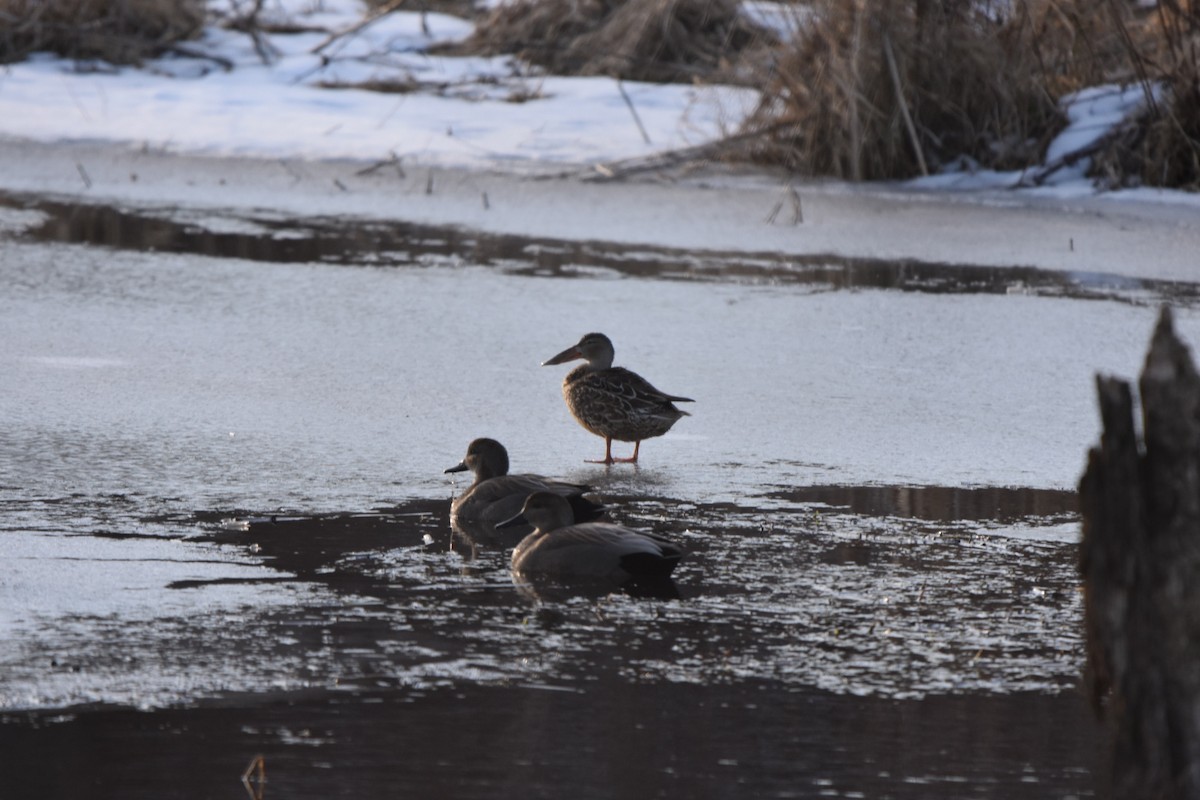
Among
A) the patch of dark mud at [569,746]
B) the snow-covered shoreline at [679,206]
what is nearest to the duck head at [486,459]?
the patch of dark mud at [569,746]

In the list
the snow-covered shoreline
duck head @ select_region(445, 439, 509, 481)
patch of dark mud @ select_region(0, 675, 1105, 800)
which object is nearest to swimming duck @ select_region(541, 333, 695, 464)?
duck head @ select_region(445, 439, 509, 481)

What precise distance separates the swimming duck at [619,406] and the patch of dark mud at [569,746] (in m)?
2.34

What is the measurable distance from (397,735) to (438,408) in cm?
317

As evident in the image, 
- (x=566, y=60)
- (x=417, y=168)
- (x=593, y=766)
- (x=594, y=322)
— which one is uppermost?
(x=566, y=60)

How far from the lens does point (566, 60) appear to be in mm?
16391

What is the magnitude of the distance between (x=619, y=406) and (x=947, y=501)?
4.02 ft

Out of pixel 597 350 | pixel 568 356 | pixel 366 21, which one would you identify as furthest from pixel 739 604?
pixel 366 21

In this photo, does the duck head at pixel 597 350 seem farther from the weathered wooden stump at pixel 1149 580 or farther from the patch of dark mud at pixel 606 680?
the weathered wooden stump at pixel 1149 580

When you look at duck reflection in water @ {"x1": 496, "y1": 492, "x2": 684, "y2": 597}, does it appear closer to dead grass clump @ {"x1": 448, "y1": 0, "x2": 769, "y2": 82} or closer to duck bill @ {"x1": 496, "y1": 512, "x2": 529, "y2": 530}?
duck bill @ {"x1": 496, "y1": 512, "x2": 529, "y2": 530}

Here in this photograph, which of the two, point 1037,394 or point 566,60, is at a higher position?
point 566,60

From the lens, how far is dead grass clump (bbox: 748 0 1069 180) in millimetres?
11930

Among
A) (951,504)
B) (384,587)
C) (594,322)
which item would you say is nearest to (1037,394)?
(951,504)

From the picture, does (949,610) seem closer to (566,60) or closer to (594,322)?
(594,322)

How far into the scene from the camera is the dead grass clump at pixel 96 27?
16812mm
